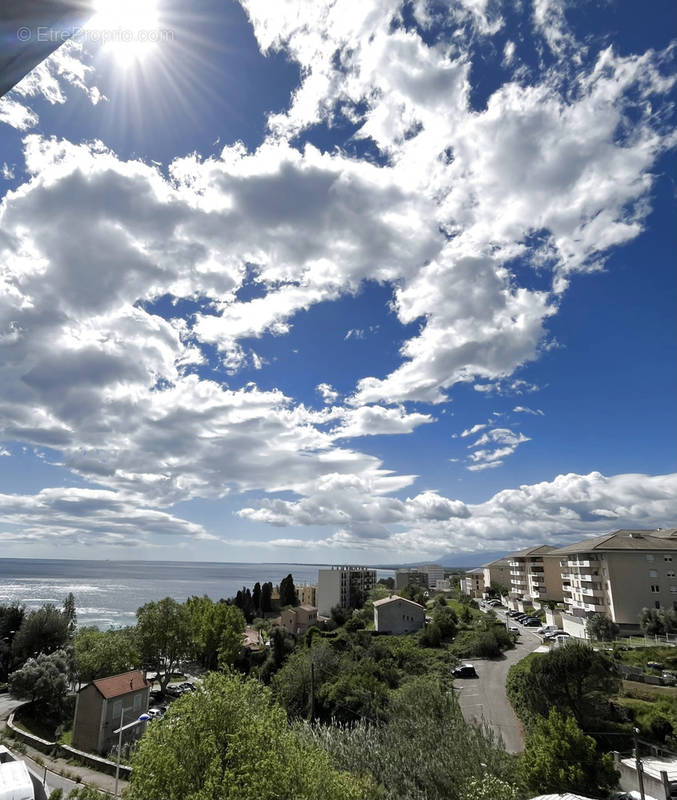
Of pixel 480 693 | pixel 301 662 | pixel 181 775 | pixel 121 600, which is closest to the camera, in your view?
pixel 181 775

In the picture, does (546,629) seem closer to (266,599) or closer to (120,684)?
(120,684)

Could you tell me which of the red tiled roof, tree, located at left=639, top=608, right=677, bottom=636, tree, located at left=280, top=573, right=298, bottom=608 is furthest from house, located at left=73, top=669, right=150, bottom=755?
tree, located at left=280, top=573, right=298, bottom=608

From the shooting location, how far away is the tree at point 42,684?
1631 inches

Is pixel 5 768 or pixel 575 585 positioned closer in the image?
pixel 5 768

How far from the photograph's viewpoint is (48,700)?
1682 inches

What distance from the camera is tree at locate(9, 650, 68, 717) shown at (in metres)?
41.4

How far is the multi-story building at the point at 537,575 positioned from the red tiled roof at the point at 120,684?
239ft

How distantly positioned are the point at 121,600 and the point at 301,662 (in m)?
142

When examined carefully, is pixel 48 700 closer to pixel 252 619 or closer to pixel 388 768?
pixel 388 768

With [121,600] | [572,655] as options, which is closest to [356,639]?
[572,655]

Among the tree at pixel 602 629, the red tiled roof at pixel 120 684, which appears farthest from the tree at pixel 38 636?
the tree at pixel 602 629

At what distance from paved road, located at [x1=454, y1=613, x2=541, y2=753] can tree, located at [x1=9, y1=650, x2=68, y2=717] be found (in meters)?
34.5

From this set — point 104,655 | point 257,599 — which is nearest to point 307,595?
point 257,599

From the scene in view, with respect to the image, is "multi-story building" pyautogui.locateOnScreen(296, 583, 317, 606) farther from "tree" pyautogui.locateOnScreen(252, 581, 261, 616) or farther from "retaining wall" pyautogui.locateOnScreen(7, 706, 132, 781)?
"retaining wall" pyautogui.locateOnScreen(7, 706, 132, 781)
